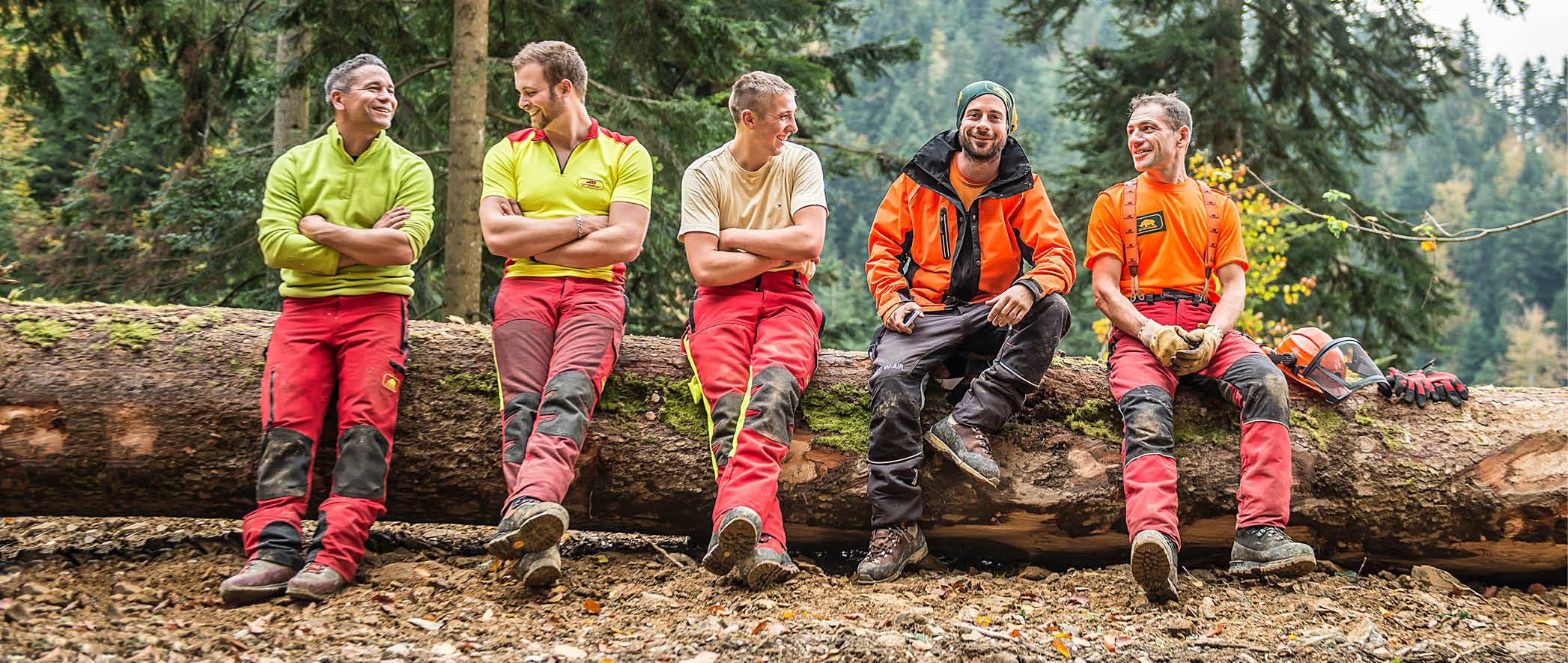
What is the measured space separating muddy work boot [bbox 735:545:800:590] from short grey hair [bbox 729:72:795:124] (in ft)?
5.94

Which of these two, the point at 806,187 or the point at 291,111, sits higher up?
the point at 291,111

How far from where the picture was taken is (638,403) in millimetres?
4160

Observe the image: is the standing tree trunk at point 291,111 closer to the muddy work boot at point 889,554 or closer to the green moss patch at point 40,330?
the green moss patch at point 40,330

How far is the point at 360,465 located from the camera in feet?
12.2

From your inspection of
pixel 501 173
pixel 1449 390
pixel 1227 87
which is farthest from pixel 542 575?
pixel 1227 87

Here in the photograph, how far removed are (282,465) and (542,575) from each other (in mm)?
1168

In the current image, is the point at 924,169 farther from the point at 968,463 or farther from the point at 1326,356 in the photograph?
the point at 1326,356

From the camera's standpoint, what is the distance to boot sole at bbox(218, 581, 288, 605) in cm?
343

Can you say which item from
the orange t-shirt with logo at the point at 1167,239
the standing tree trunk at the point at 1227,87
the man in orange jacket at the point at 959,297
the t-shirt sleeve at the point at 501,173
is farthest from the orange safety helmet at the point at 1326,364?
the standing tree trunk at the point at 1227,87

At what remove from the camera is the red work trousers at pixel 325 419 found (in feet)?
11.9

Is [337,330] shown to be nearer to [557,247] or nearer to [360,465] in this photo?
[360,465]

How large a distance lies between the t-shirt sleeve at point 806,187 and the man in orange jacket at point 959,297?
287mm

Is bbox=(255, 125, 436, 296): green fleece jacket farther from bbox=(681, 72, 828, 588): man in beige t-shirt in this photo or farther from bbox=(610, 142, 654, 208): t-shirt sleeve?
bbox=(681, 72, 828, 588): man in beige t-shirt

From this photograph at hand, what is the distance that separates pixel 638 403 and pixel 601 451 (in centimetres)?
27
